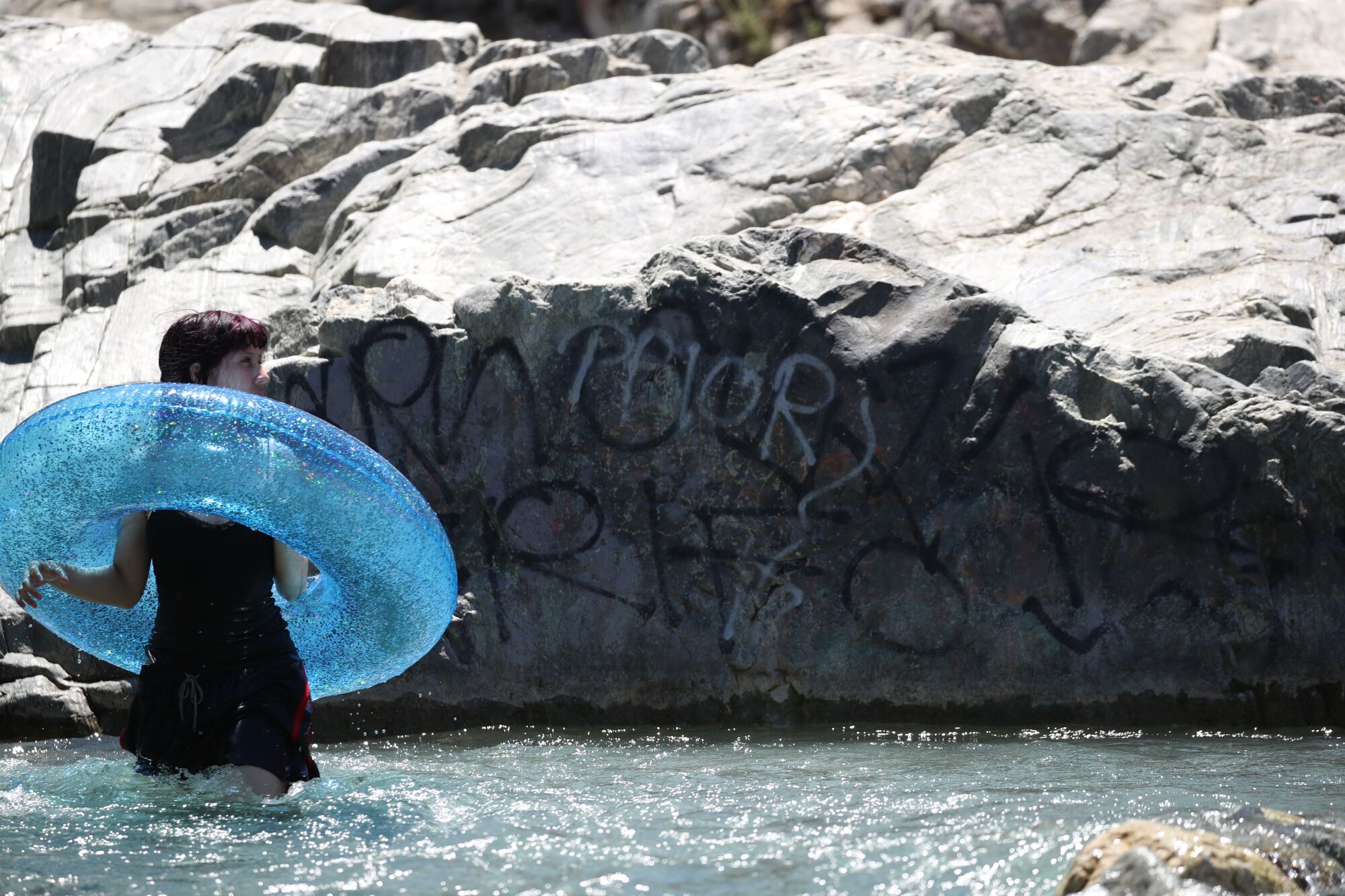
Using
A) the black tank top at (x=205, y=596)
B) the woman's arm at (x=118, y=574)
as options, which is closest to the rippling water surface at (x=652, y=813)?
the black tank top at (x=205, y=596)

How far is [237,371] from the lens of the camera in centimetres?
344

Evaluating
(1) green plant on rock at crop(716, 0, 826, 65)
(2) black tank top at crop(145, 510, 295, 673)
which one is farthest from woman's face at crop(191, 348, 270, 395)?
(1) green plant on rock at crop(716, 0, 826, 65)

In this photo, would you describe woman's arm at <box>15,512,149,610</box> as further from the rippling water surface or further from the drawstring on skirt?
the rippling water surface

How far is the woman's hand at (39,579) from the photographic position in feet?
11.0

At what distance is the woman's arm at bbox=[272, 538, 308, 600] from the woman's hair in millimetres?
474

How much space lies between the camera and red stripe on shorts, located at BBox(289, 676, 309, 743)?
11.1 feet

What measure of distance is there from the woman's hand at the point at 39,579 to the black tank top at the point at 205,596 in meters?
0.21

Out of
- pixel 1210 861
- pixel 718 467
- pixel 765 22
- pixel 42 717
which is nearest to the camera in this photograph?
pixel 1210 861

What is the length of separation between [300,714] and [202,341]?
3.11 feet

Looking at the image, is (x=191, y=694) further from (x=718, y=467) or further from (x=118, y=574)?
(x=718, y=467)

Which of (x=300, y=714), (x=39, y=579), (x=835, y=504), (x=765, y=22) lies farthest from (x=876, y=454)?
(x=765, y=22)

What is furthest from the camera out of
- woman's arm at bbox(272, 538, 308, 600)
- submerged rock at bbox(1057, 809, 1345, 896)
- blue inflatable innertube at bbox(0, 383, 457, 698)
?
woman's arm at bbox(272, 538, 308, 600)

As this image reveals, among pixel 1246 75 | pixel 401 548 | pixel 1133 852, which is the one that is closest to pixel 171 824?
pixel 401 548

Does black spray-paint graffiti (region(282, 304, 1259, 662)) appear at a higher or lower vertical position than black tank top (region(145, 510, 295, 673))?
higher
